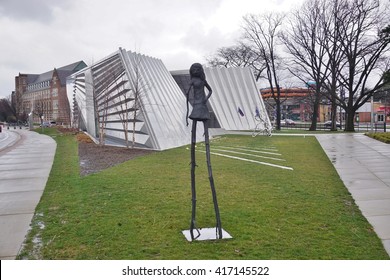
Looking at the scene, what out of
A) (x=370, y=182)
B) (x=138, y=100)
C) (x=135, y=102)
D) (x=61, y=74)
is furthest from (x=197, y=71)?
(x=61, y=74)

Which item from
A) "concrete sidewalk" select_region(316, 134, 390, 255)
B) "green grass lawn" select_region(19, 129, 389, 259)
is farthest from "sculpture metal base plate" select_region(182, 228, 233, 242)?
"concrete sidewalk" select_region(316, 134, 390, 255)

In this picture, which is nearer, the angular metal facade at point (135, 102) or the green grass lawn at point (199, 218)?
the green grass lawn at point (199, 218)

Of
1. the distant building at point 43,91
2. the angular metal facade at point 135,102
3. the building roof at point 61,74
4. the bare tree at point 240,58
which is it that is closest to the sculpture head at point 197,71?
the angular metal facade at point 135,102

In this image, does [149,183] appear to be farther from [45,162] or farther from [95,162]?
[45,162]

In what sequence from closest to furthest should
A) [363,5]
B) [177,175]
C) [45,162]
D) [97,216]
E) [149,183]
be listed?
[97,216] < [149,183] < [177,175] < [45,162] < [363,5]

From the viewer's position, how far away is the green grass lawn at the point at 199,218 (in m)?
4.78

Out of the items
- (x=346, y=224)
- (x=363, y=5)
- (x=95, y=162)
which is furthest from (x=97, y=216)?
(x=363, y=5)

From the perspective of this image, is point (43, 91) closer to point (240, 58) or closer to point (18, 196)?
point (240, 58)

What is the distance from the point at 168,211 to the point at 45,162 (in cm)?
886

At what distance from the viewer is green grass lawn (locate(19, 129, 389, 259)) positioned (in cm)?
478

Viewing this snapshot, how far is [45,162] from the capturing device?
46.1 ft

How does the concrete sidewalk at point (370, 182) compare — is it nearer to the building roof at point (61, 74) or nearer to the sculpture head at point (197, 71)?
the sculpture head at point (197, 71)

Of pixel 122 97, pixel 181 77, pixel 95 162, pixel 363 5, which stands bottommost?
pixel 95 162

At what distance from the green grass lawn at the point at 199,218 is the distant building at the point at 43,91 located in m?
76.6
